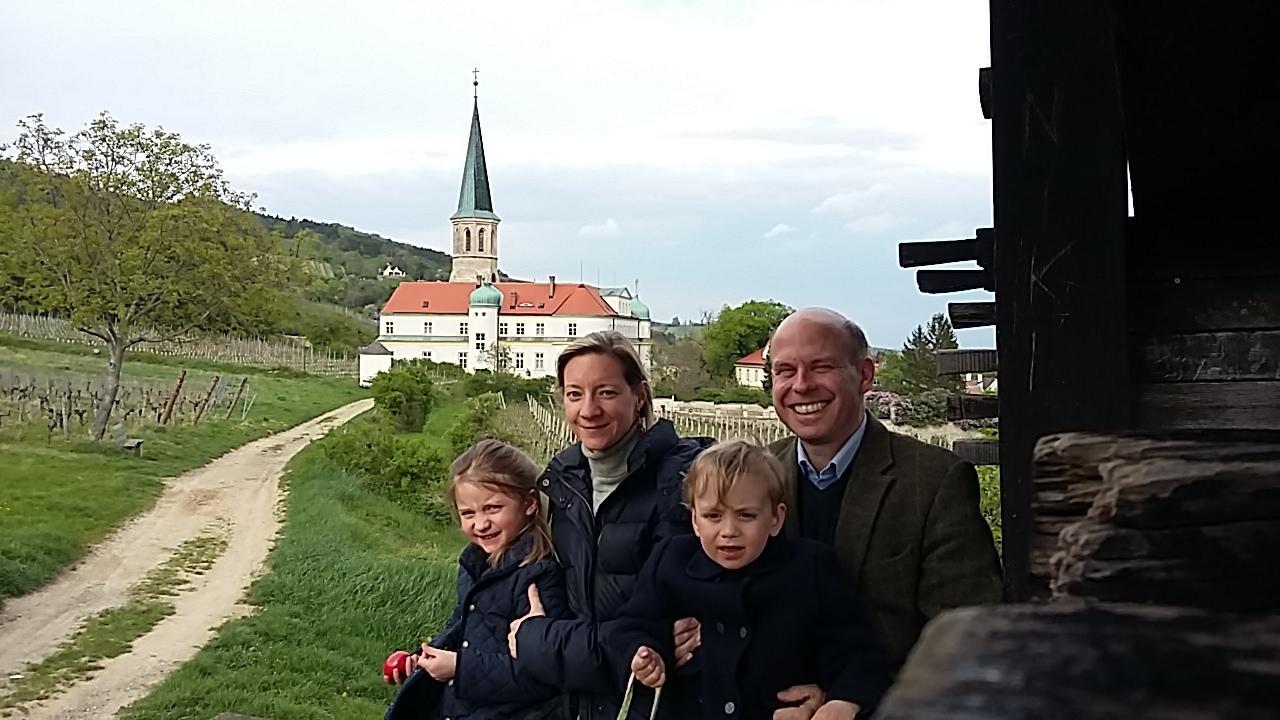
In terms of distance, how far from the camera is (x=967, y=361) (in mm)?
4109

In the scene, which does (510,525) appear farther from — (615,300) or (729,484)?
(615,300)

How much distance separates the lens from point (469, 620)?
9.01 ft

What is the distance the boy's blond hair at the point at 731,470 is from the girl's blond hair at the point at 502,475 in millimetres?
604

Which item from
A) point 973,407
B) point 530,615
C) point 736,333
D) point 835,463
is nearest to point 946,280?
point 973,407

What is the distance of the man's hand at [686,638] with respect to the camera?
2230 millimetres

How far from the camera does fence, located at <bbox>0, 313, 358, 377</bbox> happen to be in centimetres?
3027

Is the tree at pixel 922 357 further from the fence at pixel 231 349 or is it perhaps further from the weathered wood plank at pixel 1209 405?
the fence at pixel 231 349

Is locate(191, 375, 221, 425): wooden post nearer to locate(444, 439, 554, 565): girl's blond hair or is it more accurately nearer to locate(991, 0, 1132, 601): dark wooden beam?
locate(444, 439, 554, 565): girl's blond hair

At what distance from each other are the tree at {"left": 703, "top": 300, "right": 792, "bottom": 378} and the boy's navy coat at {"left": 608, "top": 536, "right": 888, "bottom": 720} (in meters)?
18.2

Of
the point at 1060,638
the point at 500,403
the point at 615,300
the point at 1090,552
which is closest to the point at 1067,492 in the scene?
the point at 1090,552

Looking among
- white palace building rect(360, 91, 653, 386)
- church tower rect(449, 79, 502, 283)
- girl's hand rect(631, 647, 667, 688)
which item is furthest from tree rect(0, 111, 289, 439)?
church tower rect(449, 79, 502, 283)

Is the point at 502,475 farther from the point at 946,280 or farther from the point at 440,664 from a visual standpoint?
the point at 946,280

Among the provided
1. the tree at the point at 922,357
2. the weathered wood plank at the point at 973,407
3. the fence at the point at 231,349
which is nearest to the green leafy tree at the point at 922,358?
the tree at the point at 922,357

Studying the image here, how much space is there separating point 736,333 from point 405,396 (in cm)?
570
